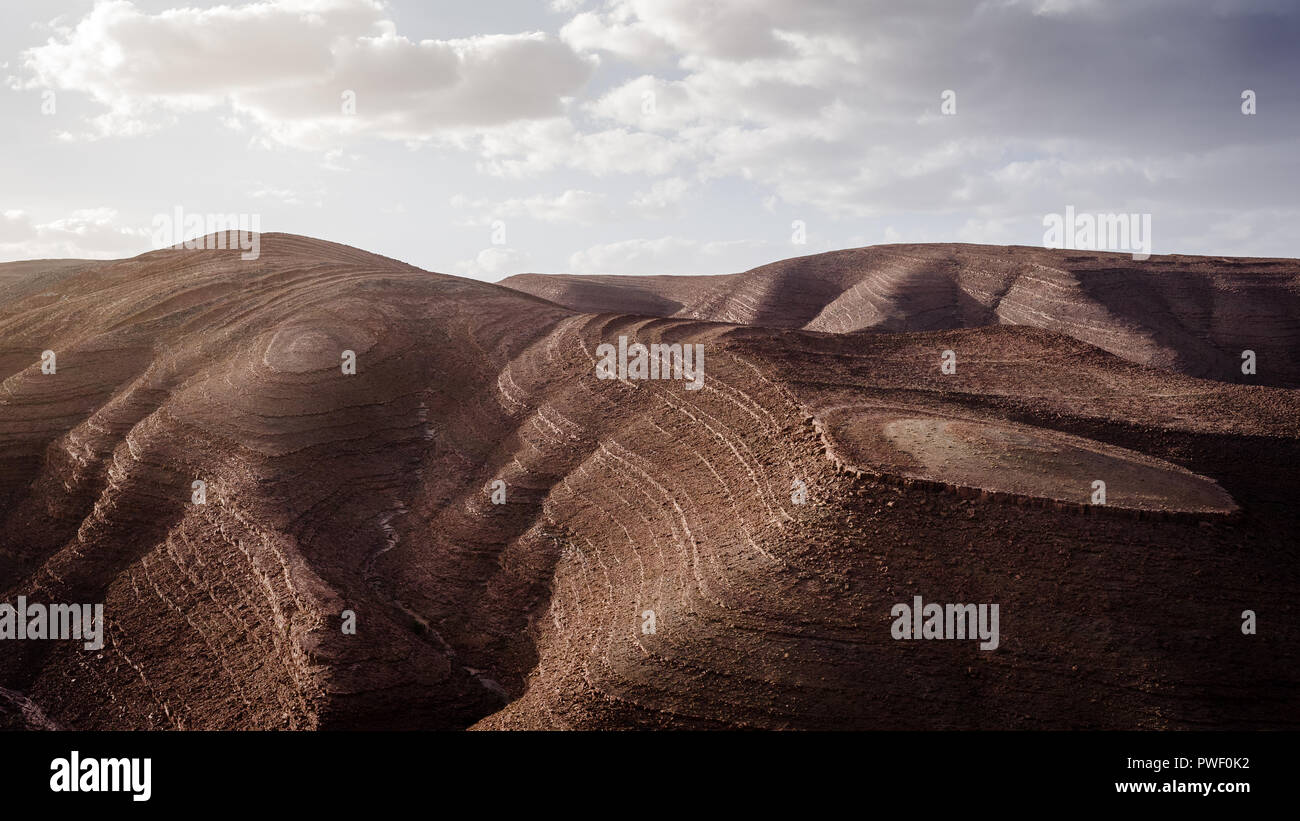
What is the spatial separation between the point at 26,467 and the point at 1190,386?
106ft

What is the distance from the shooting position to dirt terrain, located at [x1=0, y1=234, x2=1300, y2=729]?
47.8 feet

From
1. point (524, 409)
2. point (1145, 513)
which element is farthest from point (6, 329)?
point (1145, 513)

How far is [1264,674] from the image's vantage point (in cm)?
1423

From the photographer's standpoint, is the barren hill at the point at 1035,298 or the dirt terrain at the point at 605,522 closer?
the dirt terrain at the point at 605,522

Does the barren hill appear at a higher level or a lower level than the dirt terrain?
higher

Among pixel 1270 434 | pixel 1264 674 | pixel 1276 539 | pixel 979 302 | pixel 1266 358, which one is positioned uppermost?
pixel 979 302

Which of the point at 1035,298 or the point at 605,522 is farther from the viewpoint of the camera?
the point at 1035,298

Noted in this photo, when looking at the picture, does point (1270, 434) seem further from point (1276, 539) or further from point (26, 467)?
point (26, 467)

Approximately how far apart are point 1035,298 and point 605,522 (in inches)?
1792

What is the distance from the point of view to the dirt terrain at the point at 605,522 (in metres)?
14.6

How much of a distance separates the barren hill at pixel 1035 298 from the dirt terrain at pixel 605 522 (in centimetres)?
2877

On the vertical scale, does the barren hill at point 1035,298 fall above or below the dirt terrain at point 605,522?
above

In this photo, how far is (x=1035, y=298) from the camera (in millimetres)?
57500

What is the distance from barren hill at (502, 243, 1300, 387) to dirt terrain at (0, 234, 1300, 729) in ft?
94.4
